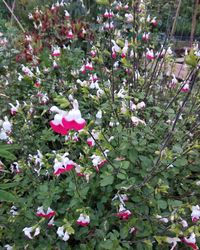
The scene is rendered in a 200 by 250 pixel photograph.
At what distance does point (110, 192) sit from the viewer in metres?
1.76

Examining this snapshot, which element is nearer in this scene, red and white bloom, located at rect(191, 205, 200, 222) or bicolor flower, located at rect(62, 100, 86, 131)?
bicolor flower, located at rect(62, 100, 86, 131)

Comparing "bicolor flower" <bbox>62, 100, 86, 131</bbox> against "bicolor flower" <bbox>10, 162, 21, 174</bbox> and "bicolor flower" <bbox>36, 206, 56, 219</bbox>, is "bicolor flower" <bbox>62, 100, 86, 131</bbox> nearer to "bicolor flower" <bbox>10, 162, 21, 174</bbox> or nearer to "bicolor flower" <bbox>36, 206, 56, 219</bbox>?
"bicolor flower" <bbox>36, 206, 56, 219</bbox>

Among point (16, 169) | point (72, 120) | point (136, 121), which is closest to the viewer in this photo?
point (72, 120)

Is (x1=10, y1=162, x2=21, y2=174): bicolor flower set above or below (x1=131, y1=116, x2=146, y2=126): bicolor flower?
below

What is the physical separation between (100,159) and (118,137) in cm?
19

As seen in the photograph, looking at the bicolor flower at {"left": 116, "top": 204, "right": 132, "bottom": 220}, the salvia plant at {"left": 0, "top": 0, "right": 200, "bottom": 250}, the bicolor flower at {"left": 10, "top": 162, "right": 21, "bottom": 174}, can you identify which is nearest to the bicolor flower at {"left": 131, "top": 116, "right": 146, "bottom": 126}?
the salvia plant at {"left": 0, "top": 0, "right": 200, "bottom": 250}

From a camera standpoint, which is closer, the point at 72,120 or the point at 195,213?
the point at 72,120

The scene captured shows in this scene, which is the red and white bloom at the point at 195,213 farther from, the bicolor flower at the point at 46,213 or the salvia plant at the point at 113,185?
the bicolor flower at the point at 46,213

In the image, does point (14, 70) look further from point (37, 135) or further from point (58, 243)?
point (58, 243)

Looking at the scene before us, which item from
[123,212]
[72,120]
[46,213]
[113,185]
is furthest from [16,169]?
[72,120]

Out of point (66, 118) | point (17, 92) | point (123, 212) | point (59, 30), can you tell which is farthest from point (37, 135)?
point (59, 30)

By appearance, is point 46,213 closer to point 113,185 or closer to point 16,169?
point 113,185

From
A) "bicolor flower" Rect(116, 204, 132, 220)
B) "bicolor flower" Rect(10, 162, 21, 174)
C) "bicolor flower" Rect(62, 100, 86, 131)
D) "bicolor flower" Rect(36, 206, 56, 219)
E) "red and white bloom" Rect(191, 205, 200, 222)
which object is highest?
"bicolor flower" Rect(62, 100, 86, 131)

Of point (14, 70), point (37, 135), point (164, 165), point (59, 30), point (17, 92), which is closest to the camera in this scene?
point (164, 165)
